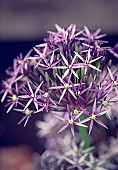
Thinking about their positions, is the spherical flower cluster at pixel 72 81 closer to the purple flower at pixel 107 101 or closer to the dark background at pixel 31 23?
the purple flower at pixel 107 101

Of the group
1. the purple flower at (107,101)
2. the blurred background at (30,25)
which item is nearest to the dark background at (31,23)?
the blurred background at (30,25)

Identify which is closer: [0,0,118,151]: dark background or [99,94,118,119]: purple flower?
[99,94,118,119]: purple flower

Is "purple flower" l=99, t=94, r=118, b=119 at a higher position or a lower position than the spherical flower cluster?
lower

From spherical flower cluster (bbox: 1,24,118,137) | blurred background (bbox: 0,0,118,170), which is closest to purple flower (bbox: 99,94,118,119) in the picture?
spherical flower cluster (bbox: 1,24,118,137)

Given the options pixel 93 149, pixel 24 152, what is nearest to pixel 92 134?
pixel 93 149

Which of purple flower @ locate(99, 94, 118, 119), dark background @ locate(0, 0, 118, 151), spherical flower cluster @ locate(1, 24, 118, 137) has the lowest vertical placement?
purple flower @ locate(99, 94, 118, 119)

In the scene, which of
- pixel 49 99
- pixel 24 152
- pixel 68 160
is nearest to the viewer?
pixel 49 99

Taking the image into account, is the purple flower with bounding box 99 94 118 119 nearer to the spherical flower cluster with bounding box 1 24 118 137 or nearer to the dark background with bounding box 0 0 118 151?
the spherical flower cluster with bounding box 1 24 118 137

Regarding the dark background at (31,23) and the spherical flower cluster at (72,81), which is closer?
the spherical flower cluster at (72,81)

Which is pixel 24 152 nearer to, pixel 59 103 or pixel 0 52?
pixel 0 52
